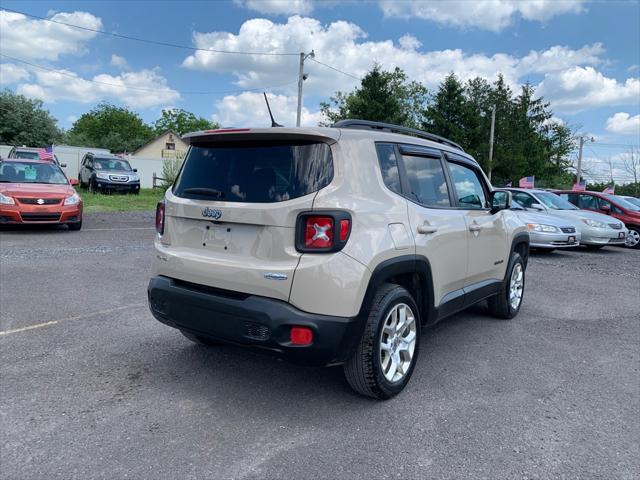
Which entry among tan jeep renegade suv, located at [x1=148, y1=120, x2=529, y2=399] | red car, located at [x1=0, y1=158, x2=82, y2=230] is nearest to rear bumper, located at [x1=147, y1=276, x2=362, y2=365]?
tan jeep renegade suv, located at [x1=148, y1=120, x2=529, y2=399]

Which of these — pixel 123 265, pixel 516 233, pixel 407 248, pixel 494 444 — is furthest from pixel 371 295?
pixel 123 265

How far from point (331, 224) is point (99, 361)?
2352mm

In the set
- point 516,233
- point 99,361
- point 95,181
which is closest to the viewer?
point 99,361

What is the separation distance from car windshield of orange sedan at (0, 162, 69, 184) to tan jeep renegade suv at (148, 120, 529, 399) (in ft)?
29.5

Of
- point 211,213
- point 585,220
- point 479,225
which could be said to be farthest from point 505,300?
point 585,220

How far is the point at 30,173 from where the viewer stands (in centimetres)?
1100

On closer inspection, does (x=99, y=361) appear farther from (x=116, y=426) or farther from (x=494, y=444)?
(x=494, y=444)

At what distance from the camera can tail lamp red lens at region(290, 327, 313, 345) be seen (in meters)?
2.82

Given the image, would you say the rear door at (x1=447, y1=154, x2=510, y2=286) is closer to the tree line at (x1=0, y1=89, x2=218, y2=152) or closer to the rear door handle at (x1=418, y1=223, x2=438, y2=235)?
the rear door handle at (x1=418, y1=223, x2=438, y2=235)

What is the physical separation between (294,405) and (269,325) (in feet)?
2.48

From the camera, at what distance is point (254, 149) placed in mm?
3180

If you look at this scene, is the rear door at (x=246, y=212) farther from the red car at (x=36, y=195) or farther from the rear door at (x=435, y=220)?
the red car at (x=36, y=195)

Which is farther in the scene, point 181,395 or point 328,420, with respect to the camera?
point 181,395

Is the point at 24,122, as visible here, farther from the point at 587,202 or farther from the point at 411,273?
the point at 411,273
